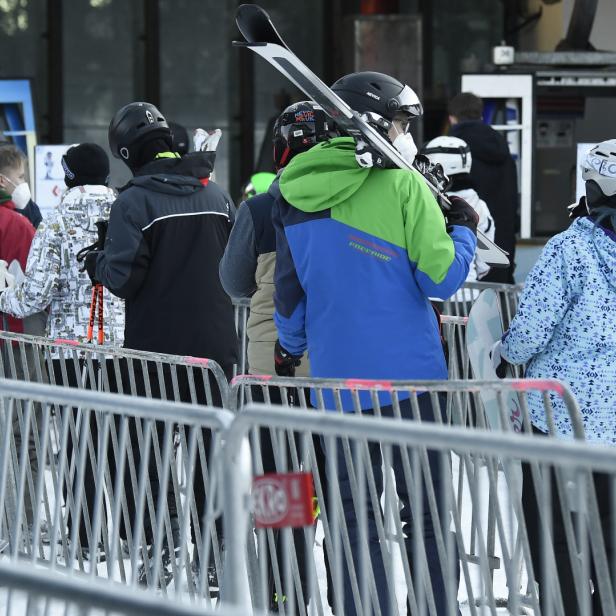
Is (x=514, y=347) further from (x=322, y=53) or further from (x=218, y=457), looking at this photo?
(x=322, y=53)

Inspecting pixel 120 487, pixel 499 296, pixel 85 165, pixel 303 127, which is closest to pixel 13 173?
pixel 85 165

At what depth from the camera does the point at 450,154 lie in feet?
22.3

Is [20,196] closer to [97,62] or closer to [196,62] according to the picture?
[97,62]

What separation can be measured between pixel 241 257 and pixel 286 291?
414mm

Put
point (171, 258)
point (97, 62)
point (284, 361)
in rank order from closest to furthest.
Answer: point (284, 361)
point (171, 258)
point (97, 62)

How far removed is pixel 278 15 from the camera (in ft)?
49.9

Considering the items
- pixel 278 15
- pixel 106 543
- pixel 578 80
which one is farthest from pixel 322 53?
pixel 106 543

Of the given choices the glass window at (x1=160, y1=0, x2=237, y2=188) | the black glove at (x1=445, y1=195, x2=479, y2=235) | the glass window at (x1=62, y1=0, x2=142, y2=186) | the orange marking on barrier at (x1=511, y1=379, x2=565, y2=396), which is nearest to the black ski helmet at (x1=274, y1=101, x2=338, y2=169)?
the black glove at (x1=445, y1=195, x2=479, y2=235)

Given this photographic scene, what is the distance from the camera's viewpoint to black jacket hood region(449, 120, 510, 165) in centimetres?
795

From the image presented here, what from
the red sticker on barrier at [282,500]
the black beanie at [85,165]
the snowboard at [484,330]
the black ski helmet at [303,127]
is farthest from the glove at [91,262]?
the red sticker on barrier at [282,500]

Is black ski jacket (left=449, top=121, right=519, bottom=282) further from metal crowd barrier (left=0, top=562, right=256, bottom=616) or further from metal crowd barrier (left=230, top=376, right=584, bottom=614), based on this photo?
metal crowd barrier (left=0, top=562, right=256, bottom=616)

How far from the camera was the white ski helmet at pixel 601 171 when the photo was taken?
403cm

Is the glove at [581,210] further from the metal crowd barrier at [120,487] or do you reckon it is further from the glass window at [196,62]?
the glass window at [196,62]

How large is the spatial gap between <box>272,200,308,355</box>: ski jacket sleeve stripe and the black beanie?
61.4 inches
